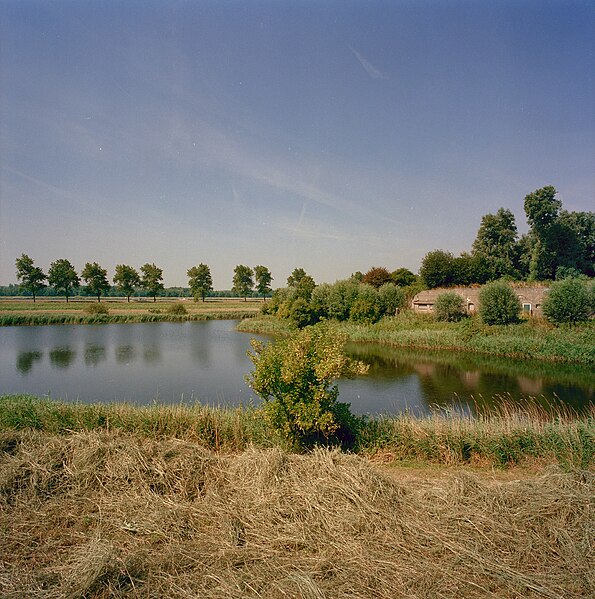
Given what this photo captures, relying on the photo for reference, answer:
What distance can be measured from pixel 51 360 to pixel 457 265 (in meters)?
47.3

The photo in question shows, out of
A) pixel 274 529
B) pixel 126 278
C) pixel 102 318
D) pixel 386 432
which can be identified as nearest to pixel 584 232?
pixel 386 432

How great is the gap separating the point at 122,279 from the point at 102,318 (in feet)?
87.5

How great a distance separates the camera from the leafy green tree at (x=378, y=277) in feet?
188

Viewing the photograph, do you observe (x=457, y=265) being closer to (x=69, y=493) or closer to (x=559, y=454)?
(x=559, y=454)

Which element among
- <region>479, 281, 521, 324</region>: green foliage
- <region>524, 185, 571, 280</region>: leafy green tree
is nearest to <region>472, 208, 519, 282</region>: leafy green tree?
<region>524, 185, 571, 280</region>: leafy green tree

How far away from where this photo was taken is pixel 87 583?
11.1ft

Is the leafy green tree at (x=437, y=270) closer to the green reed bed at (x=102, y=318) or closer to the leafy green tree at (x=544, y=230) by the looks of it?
the leafy green tree at (x=544, y=230)

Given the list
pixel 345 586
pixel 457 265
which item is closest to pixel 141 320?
pixel 457 265

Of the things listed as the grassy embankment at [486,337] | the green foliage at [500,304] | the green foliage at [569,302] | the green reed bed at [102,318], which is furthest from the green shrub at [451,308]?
the green reed bed at [102,318]

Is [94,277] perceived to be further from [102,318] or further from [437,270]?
[437,270]

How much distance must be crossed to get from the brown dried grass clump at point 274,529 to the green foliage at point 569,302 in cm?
2604

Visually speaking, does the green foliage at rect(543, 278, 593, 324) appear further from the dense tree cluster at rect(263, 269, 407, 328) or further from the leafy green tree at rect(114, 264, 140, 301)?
the leafy green tree at rect(114, 264, 140, 301)

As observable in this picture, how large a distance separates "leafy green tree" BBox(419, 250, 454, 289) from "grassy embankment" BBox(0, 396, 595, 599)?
46285 mm

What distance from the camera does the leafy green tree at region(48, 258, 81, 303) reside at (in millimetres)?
69250
